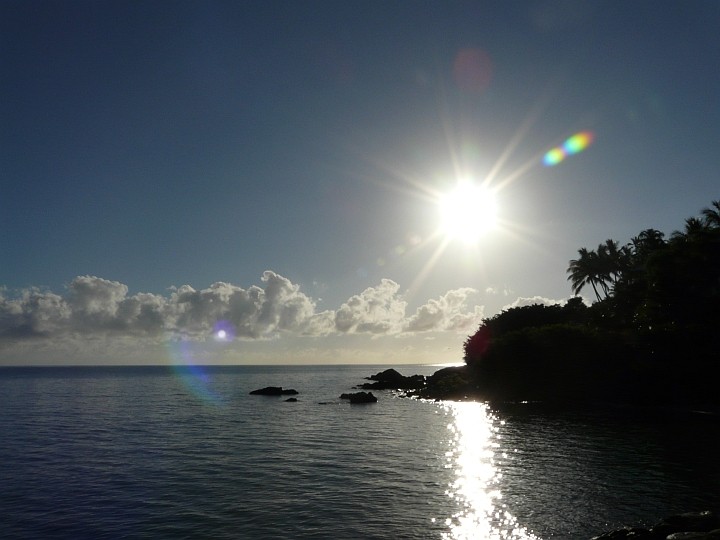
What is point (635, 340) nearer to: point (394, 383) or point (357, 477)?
point (357, 477)

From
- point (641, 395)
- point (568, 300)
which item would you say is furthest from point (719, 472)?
point (568, 300)

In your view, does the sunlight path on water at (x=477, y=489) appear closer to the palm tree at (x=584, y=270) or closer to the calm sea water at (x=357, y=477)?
the calm sea water at (x=357, y=477)

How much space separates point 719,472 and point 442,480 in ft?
57.1

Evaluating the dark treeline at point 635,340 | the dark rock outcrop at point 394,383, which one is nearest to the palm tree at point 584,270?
the dark treeline at point 635,340

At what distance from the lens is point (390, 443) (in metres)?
45.0

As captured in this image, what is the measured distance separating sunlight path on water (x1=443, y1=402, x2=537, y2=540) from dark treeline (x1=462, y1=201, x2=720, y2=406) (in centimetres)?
2887

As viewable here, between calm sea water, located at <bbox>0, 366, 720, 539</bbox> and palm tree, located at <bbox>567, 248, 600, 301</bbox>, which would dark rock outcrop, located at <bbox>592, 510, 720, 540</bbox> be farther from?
palm tree, located at <bbox>567, 248, 600, 301</bbox>

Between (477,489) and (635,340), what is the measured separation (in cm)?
5285

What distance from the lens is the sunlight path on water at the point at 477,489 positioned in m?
21.4

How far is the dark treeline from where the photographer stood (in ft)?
206

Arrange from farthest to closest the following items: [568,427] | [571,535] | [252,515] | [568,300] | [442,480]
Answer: [568,300] < [568,427] < [442,480] < [252,515] < [571,535]

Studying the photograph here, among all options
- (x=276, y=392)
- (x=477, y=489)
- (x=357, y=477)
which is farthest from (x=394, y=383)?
(x=477, y=489)

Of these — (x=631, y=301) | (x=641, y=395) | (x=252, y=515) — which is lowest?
(x=252, y=515)

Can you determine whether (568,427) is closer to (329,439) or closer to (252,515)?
(329,439)
